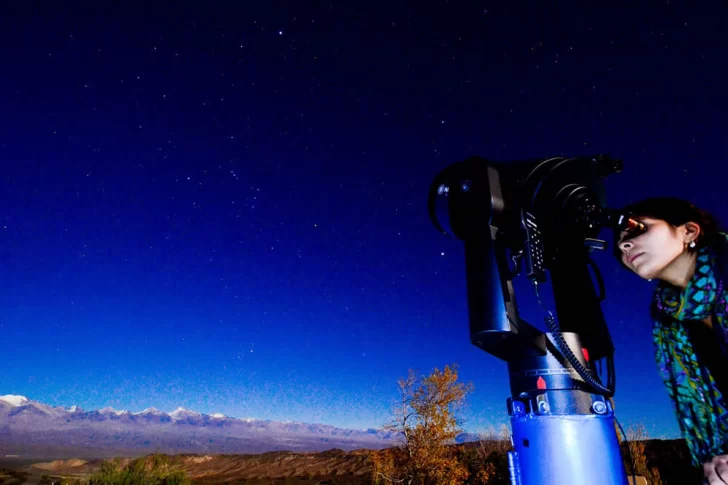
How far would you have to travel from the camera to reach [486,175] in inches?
70.1

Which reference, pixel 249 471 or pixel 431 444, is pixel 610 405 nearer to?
pixel 431 444

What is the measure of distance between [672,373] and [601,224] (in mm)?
581

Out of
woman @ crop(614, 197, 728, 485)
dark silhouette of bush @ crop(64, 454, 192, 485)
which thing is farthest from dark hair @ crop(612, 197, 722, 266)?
dark silhouette of bush @ crop(64, 454, 192, 485)

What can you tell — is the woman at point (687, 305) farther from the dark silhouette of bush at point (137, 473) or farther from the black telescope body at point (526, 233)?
the dark silhouette of bush at point (137, 473)

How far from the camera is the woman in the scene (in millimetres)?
1253

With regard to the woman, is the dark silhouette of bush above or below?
below

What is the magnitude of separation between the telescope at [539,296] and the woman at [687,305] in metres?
0.10

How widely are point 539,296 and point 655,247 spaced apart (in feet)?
1.38

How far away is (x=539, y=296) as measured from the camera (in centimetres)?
150

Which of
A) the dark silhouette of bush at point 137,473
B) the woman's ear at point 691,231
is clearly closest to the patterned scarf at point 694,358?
the woman's ear at point 691,231

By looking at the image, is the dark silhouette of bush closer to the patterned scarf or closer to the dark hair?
the patterned scarf

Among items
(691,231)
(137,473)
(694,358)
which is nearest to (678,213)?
(691,231)

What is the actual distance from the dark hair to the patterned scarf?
0.15 m

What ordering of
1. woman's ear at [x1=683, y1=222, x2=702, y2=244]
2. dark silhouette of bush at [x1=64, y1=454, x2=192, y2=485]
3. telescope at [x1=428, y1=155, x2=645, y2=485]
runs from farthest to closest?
1. dark silhouette of bush at [x1=64, y1=454, x2=192, y2=485]
2. woman's ear at [x1=683, y1=222, x2=702, y2=244]
3. telescope at [x1=428, y1=155, x2=645, y2=485]
